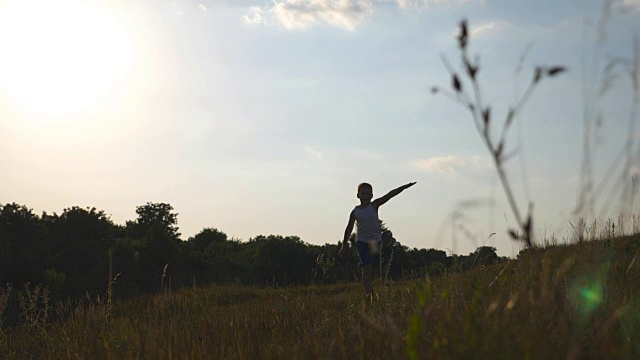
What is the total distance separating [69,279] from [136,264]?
246 centimetres

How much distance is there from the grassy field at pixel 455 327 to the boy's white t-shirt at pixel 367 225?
1172 millimetres

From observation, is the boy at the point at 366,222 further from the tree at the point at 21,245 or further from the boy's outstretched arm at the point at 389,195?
the tree at the point at 21,245

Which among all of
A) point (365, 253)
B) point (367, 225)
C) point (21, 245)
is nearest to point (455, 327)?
point (365, 253)

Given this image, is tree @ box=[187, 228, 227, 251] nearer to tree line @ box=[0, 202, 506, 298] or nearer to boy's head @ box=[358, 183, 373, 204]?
tree line @ box=[0, 202, 506, 298]

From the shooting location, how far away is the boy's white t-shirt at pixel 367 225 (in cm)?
870

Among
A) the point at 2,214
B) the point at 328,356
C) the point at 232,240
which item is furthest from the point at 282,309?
the point at 232,240

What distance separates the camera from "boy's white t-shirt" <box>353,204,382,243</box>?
8.70 meters

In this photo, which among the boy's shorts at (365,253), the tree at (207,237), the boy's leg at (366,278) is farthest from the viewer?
the tree at (207,237)

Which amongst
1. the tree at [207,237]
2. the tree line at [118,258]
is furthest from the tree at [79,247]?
the tree at [207,237]

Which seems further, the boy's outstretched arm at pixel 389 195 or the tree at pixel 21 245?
the tree at pixel 21 245

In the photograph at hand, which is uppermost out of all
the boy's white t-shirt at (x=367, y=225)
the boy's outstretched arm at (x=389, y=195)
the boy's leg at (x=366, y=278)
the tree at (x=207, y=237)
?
the tree at (x=207, y=237)

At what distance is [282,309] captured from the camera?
670 cm

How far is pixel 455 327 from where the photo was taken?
242 cm

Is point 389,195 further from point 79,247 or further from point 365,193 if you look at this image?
point 79,247
